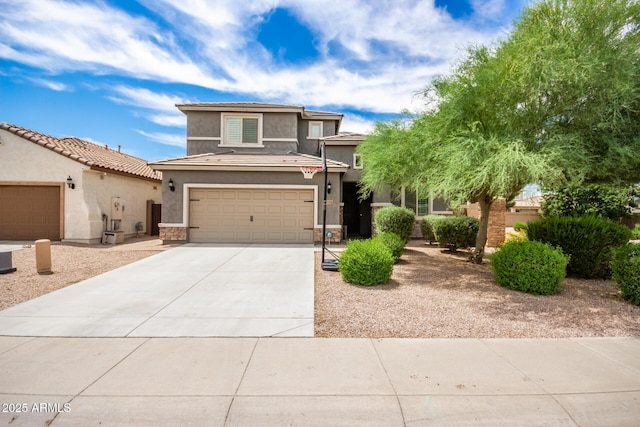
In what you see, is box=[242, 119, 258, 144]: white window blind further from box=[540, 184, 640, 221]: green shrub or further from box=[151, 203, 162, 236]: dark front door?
box=[540, 184, 640, 221]: green shrub

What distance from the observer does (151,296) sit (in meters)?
6.39

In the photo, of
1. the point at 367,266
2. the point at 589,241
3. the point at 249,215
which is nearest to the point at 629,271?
the point at 589,241

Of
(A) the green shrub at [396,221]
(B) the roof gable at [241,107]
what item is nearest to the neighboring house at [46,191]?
(B) the roof gable at [241,107]

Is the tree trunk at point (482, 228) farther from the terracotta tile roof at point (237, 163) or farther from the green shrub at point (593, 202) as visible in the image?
the green shrub at point (593, 202)

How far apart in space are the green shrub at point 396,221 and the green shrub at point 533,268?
4979mm

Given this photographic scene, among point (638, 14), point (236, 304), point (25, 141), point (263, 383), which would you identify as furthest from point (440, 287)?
point (25, 141)

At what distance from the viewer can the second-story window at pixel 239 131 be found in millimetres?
16172

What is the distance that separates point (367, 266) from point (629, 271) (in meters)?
4.95

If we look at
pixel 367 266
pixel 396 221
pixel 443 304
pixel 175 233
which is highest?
pixel 396 221

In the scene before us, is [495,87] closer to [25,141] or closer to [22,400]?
[22,400]

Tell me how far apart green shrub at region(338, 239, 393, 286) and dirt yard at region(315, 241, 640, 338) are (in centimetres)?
18

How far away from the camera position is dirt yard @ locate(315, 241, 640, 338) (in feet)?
15.7

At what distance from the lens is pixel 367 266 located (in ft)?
23.1

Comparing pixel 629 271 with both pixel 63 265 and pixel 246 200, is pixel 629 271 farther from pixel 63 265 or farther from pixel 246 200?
pixel 63 265
